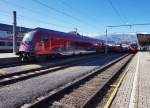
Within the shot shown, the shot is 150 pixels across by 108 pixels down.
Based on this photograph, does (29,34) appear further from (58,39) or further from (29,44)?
(58,39)

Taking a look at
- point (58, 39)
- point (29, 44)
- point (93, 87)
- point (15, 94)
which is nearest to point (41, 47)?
point (29, 44)

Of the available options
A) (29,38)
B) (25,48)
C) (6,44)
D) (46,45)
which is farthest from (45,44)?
(6,44)

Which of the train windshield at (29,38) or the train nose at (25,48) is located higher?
the train windshield at (29,38)

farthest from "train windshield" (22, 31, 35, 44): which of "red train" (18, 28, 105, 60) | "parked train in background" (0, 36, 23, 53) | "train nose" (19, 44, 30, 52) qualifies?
"parked train in background" (0, 36, 23, 53)

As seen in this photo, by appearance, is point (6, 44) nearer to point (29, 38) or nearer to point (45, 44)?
point (45, 44)

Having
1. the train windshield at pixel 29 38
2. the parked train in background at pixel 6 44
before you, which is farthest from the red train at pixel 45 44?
the parked train in background at pixel 6 44

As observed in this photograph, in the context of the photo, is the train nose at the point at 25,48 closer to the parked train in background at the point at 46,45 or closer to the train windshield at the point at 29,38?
the parked train in background at the point at 46,45

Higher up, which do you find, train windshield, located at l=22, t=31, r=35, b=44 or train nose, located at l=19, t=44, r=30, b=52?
train windshield, located at l=22, t=31, r=35, b=44

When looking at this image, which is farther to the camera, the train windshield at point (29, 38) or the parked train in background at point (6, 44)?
the parked train in background at point (6, 44)

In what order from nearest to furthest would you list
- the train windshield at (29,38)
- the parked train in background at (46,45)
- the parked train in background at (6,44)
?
the parked train in background at (46,45) → the train windshield at (29,38) → the parked train in background at (6,44)

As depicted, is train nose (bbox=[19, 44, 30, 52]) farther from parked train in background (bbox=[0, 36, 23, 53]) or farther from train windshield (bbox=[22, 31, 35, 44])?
parked train in background (bbox=[0, 36, 23, 53])

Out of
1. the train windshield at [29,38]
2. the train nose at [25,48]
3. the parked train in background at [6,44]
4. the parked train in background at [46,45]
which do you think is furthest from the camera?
the parked train in background at [6,44]

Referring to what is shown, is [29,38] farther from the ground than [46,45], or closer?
farther from the ground

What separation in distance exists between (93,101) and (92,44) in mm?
34673
